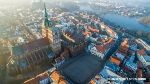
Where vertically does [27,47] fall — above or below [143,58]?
above

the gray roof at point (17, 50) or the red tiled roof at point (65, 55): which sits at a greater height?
the gray roof at point (17, 50)

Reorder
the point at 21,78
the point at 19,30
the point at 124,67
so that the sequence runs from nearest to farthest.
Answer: the point at 21,78 → the point at 124,67 → the point at 19,30

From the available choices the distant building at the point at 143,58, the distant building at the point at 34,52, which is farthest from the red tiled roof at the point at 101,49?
the distant building at the point at 34,52

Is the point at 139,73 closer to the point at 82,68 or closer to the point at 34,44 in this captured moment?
the point at 82,68

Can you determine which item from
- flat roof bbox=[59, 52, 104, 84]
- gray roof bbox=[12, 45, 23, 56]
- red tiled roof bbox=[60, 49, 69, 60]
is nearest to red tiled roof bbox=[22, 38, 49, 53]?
gray roof bbox=[12, 45, 23, 56]

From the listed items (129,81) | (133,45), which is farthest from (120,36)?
(129,81)

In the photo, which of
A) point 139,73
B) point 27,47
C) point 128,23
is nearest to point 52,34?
point 27,47

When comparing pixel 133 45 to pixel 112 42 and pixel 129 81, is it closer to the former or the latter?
pixel 112 42

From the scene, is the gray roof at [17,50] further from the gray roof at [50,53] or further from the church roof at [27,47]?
the gray roof at [50,53]

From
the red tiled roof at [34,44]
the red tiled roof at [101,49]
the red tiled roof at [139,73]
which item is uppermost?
→ the red tiled roof at [34,44]
